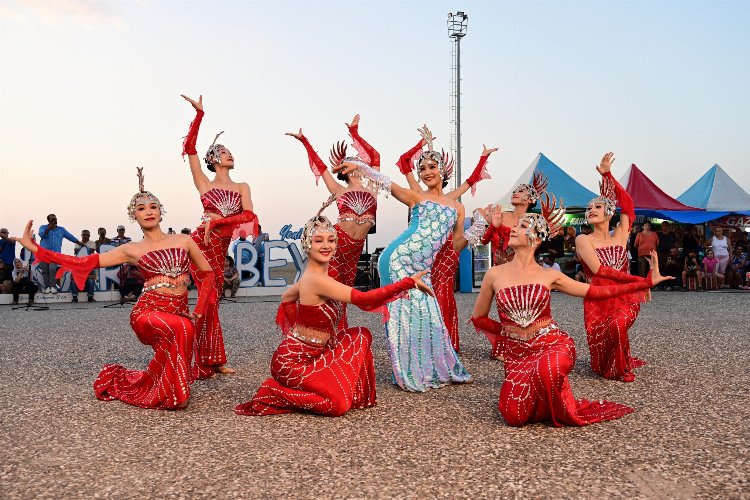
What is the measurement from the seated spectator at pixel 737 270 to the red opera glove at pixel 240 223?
14.9 metres

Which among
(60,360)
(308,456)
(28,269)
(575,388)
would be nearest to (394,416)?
(308,456)

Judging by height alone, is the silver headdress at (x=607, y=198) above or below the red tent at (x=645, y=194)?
below

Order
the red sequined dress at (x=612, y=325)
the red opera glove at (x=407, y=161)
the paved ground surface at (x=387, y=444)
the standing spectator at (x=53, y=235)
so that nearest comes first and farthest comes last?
the paved ground surface at (x=387, y=444) → the red sequined dress at (x=612, y=325) → the red opera glove at (x=407, y=161) → the standing spectator at (x=53, y=235)

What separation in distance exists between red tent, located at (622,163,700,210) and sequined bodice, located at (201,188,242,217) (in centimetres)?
1440

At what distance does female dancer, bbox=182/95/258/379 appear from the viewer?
21.1ft

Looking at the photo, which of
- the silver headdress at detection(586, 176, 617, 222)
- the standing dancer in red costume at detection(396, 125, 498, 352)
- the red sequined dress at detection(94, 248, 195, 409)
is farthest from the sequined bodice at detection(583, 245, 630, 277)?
the red sequined dress at detection(94, 248, 195, 409)

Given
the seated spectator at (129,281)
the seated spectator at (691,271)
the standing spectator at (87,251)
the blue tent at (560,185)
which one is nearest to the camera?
the seated spectator at (129,281)

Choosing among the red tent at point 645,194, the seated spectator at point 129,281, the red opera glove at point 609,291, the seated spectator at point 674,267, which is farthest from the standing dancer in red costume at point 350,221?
the red tent at point 645,194

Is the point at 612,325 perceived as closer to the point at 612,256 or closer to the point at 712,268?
the point at 612,256

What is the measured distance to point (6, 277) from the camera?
1562cm

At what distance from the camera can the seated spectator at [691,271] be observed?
665 inches

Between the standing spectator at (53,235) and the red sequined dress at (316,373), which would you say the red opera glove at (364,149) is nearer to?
the red sequined dress at (316,373)

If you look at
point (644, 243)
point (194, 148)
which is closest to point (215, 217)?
point (194, 148)

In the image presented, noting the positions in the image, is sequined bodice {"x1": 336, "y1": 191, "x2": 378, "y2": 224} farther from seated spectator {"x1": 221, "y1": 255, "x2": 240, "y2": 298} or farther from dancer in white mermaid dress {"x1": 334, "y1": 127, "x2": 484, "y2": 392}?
seated spectator {"x1": 221, "y1": 255, "x2": 240, "y2": 298}
